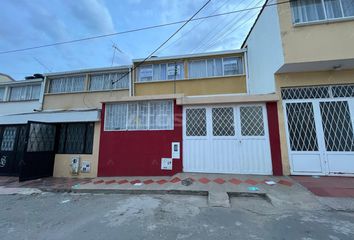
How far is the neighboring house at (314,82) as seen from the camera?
528 centimetres

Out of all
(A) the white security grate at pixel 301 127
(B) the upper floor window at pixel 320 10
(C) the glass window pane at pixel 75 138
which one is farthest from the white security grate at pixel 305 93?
(C) the glass window pane at pixel 75 138

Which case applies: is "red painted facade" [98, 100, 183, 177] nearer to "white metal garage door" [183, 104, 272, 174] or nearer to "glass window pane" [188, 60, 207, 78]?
"white metal garage door" [183, 104, 272, 174]

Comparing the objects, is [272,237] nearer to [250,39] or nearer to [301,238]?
[301,238]

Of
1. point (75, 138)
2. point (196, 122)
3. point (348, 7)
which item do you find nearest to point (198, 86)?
point (196, 122)

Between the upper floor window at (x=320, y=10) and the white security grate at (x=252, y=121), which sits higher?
the upper floor window at (x=320, y=10)

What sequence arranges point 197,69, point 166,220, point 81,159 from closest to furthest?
point 166,220 < point 81,159 < point 197,69

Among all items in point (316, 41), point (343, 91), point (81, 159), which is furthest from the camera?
point (81, 159)

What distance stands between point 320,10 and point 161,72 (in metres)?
6.97

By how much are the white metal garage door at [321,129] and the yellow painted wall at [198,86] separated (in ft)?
10.6

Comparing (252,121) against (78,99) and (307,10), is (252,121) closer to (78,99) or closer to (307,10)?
(307,10)

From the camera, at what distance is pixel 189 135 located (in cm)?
655

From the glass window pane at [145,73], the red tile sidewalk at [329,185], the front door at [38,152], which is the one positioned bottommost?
the red tile sidewalk at [329,185]

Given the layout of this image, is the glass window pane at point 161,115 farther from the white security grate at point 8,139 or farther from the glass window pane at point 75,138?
the white security grate at point 8,139

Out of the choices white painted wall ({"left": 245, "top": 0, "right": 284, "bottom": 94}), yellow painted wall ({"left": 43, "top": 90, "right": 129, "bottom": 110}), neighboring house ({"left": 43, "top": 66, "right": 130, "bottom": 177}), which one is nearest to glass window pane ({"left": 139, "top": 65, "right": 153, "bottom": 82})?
neighboring house ({"left": 43, "top": 66, "right": 130, "bottom": 177})
